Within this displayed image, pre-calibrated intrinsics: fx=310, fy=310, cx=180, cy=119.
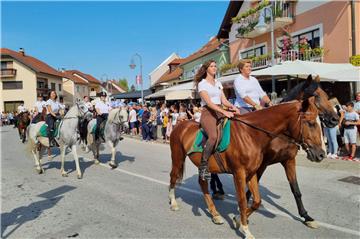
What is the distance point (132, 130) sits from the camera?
67.6 feet

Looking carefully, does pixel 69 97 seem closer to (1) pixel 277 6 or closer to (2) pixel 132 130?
(2) pixel 132 130

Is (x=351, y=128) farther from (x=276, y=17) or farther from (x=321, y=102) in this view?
(x=276, y=17)

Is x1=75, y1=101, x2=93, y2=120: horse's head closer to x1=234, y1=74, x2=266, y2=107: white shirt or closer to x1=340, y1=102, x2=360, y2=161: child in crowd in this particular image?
x1=234, y1=74, x2=266, y2=107: white shirt

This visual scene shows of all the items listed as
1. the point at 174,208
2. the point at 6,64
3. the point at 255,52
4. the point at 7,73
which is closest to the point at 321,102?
the point at 174,208

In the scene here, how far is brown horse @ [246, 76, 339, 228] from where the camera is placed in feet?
13.1

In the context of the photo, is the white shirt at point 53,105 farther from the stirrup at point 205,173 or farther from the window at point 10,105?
the window at point 10,105

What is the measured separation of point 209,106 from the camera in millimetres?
4633

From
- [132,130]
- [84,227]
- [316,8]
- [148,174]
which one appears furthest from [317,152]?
[132,130]

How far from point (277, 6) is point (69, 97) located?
57579mm

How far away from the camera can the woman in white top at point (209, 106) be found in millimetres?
4559

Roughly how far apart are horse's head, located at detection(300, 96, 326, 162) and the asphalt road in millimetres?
1198

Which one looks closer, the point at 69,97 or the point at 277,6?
the point at 277,6

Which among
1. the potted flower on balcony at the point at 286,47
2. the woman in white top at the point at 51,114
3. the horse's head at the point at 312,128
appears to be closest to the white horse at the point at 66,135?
the woman in white top at the point at 51,114

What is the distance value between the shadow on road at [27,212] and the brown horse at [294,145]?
378cm
